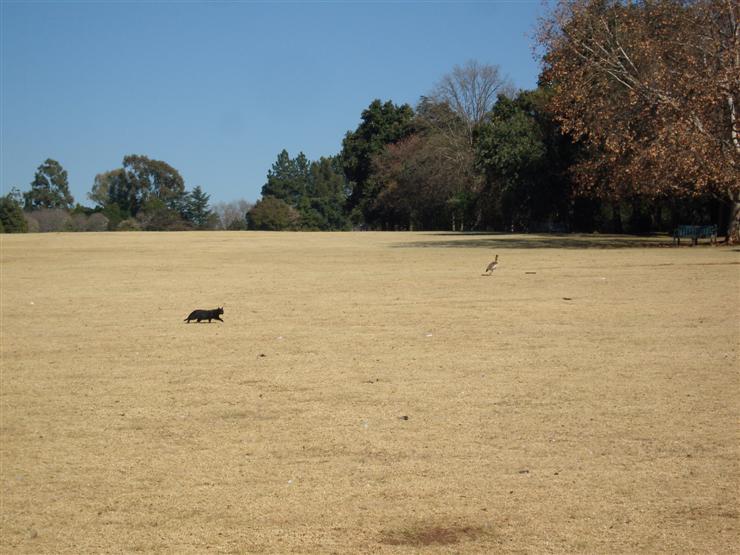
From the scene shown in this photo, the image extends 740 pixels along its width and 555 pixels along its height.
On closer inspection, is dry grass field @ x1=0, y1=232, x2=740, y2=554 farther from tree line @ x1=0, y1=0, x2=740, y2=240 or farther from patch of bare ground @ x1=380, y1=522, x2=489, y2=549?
tree line @ x1=0, y1=0, x2=740, y2=240

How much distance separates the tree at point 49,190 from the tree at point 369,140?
5124 centimetres

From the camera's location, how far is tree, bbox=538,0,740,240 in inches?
1207

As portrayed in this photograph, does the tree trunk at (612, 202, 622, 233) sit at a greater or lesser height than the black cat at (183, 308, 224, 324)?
greater

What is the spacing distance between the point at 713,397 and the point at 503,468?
3.01 m

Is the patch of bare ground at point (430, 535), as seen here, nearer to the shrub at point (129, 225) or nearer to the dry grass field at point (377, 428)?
the dry grass field at point (377, 428)

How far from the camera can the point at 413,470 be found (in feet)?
20.5

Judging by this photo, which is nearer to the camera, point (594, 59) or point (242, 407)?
point (242, 407)

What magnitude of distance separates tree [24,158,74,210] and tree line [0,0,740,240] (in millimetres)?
205

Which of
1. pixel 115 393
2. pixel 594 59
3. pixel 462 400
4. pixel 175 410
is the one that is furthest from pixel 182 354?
pixel 594 59

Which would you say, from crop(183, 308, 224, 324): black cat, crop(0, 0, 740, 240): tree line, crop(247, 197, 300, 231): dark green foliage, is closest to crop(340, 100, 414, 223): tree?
crop(0, 0, 740, 240): tree line

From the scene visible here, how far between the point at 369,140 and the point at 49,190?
56200 mm

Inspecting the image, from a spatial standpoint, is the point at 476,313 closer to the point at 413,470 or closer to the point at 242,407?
the point at 242,407

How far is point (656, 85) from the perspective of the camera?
3278 centimetres

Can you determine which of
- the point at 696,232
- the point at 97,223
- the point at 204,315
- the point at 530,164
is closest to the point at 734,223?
the point at 696,232
